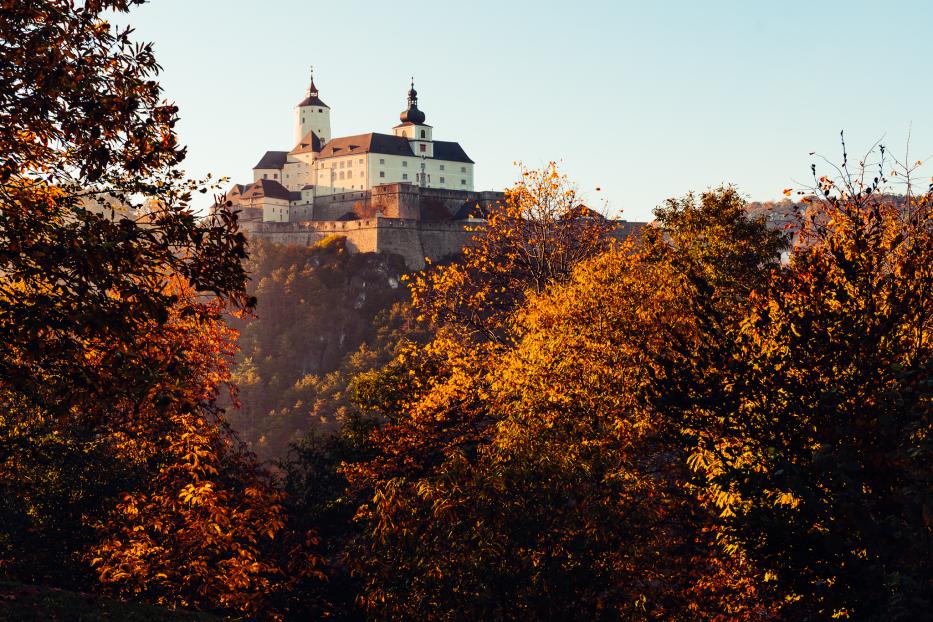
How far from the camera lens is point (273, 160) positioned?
464 feet

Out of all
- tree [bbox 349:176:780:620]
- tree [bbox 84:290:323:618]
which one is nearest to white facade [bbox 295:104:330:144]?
tree [bbox 349:176:780:620]

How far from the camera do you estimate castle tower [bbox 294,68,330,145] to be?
151250 millimetres

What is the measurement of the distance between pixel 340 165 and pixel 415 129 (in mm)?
16057

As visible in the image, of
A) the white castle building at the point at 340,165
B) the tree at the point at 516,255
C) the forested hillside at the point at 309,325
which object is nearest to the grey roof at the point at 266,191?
the white castle building at the point at 340,165

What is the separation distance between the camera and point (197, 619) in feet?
56.2

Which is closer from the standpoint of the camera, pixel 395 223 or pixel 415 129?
pixel 395 223

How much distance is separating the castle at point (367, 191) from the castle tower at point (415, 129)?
17 cm

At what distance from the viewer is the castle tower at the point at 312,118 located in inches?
5955

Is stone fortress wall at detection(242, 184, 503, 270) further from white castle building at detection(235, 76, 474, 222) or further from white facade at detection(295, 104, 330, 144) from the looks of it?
white facade at detection(295, 104, 330, 144)

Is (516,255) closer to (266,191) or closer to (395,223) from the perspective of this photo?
(395,223)

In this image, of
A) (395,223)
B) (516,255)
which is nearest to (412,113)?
(395,223)

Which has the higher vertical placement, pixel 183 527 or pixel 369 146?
pixel 369 146

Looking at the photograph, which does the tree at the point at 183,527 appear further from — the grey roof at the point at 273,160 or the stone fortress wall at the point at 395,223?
the grey roof at the point at 273,160

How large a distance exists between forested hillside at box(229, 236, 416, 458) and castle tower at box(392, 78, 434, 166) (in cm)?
4459
